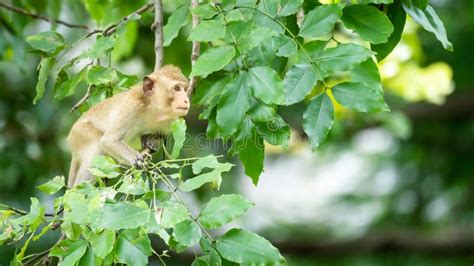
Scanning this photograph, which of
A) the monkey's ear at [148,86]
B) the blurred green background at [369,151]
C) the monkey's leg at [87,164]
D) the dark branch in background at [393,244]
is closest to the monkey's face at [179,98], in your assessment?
the monkey's ear at [148,86]

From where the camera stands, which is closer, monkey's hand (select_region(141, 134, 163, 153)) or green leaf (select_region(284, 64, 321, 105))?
green leaf (select_region(284, 64, 321, 105))

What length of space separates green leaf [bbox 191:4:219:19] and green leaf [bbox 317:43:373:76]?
0.46m

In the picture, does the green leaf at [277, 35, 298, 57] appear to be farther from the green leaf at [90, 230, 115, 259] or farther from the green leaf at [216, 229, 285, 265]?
the green leaf at [90, 230, 115, 259]

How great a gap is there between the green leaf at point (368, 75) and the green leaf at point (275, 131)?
34 cm

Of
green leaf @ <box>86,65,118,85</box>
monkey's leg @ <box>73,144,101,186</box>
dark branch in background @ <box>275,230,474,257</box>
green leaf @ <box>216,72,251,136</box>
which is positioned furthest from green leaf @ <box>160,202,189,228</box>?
dark branch in background @ <box>275,230,474,257</box>

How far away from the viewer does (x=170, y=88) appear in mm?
4352

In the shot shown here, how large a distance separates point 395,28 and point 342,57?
0.58 meters

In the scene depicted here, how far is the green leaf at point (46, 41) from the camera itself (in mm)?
4375

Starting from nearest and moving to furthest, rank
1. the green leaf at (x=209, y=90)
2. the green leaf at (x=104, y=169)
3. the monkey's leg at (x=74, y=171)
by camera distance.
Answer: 1. the green leaf at (x=104, y=169)
2. the green leaf at (x=209, y=90)
3. the monkey's leg at (x=74, y=171)

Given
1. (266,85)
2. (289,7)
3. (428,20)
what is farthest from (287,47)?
(428,20)

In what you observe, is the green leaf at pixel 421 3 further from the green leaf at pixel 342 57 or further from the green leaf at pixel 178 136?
the green leaf at pixel 178 136

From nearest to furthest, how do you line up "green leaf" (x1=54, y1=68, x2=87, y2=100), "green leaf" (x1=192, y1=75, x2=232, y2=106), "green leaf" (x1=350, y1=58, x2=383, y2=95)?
"green leaf" (x1=350, y1=58, x2=383, y2=95) → "green leaf" (x1=192, y1=75, x2=232, y2=106) → "green leaf" (x1=54, y1=68, x2=87, y2=100)

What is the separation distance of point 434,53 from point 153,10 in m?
5.74

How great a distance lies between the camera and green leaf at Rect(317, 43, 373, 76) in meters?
3.41
